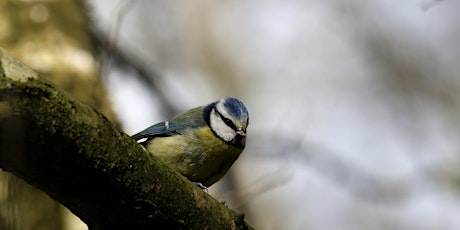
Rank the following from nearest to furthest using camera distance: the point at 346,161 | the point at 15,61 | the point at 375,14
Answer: the point at 15,61
the point at 346,161
the point at 375,14

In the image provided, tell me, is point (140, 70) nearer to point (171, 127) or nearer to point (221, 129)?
point (171, 127)

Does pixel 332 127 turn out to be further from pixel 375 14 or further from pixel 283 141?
pixel 283 141

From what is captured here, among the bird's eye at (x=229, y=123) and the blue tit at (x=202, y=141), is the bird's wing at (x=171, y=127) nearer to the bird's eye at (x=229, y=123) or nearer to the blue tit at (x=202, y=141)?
the blue tit at (x=202, y=141)

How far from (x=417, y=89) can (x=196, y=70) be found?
11.5ft

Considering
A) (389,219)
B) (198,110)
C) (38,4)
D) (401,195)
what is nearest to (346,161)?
(401,195)

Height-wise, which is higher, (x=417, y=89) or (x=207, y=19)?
(x=207, y=19)

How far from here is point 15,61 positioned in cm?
179

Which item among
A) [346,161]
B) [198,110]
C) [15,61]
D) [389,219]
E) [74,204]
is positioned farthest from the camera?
[389,219]

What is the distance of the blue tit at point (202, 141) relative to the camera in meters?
Answer: 4.03

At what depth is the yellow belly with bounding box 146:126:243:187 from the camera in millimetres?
4016

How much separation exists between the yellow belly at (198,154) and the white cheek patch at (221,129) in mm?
45

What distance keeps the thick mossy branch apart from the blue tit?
4.69 ft

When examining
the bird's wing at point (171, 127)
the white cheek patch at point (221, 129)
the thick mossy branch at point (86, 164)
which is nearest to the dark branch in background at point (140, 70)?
the bird's wing at point (171, 127)

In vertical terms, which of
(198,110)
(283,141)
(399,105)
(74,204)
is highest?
(399,105)
